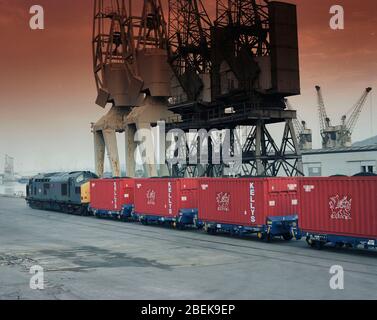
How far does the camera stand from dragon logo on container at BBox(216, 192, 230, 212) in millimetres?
28633

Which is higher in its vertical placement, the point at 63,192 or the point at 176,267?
the point at 63,192

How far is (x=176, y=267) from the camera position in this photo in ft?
64.0

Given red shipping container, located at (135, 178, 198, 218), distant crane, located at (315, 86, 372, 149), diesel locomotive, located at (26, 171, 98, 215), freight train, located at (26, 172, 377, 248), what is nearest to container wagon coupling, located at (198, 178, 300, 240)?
freight train, located at (26, 172, 377, 248)

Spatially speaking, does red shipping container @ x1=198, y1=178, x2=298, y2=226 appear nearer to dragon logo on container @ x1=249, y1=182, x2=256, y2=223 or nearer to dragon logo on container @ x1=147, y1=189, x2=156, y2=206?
dragon logo on container @ x1=249, y1=182, x2=256, y2=223

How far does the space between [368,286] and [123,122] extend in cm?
6465

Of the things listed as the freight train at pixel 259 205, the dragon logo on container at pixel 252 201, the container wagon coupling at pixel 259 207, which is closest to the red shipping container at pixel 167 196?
the freight train at pixel 259 205

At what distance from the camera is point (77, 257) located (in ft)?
74.1

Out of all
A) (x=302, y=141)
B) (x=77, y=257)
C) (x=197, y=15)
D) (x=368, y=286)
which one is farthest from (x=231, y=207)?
(x=302, y=141)

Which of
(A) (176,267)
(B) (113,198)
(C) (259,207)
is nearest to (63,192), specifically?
(B) (113,198)

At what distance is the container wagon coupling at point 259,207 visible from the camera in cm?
2617

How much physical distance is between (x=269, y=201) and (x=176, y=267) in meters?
8.57

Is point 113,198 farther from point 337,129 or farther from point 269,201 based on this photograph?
point 337,129

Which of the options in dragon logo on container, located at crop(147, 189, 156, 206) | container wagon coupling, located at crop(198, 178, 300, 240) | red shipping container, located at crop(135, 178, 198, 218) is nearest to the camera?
container wagon coupling, located at crop(198, 178, 300, 240)
